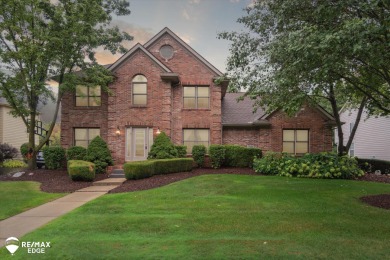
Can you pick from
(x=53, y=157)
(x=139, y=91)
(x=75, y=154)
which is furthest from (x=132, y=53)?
(x=53, y=157)

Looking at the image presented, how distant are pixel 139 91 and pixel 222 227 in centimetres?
1511

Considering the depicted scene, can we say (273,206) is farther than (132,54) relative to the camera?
No

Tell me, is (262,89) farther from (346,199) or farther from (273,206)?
(346,199)

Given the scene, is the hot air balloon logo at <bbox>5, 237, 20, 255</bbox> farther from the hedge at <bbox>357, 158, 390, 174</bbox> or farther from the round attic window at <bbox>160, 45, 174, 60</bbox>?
the hedge at <bbox>357, 158, 390, 174</bbox>

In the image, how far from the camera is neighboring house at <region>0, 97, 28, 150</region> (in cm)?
2802

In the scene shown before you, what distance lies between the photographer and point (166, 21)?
69.9 feet

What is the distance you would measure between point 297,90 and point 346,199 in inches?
164

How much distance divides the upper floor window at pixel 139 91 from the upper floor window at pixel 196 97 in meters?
2.81

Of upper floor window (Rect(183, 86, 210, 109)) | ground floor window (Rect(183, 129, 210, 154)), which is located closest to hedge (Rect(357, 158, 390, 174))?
ground floor window (Rect(183, 129, 210, 154))

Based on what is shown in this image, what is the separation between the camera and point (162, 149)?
18766 millimetres

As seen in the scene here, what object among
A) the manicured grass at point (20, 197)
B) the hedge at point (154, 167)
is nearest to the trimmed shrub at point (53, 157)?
the manicured grass at point (20, 197)

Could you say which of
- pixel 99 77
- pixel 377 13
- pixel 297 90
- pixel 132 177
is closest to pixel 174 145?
pixel 132 177

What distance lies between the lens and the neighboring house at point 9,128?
91.9ft

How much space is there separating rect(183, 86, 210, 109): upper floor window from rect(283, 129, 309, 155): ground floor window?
6.24m
